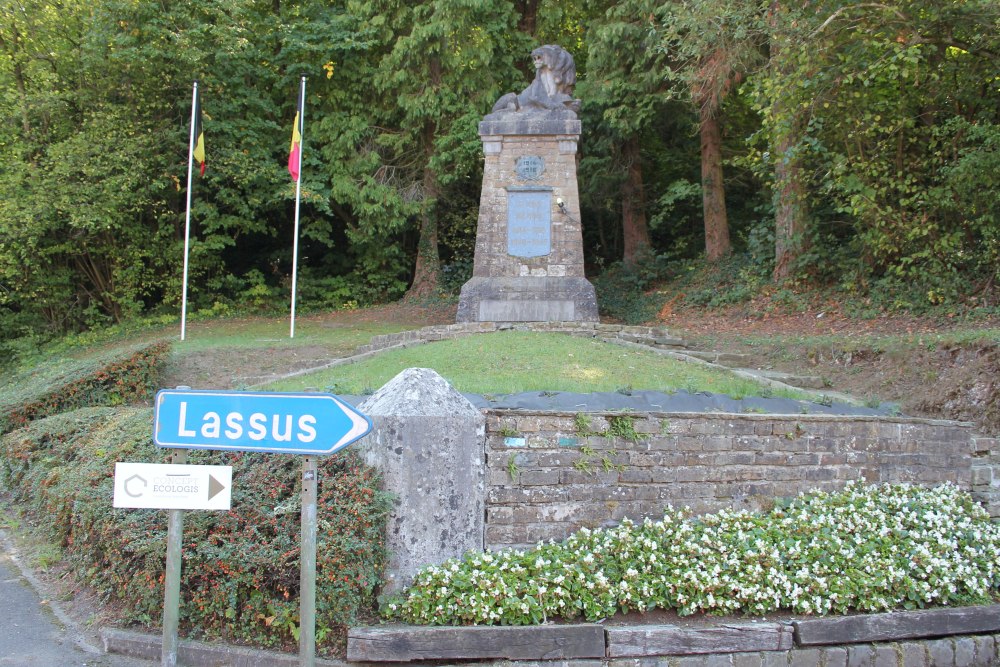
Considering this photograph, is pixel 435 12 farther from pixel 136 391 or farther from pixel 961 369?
pixel 961 369

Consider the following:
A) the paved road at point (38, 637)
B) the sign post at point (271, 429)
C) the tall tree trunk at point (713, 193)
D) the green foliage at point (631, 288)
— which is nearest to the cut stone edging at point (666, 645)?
the paved road at point (38, 637)

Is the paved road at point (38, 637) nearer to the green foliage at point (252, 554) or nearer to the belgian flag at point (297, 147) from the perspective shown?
the green foliage at point (252, 554)

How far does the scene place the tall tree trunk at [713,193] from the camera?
18.6 m

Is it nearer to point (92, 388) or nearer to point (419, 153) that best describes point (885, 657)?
point (92, 388)

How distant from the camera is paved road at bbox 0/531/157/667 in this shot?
422cm

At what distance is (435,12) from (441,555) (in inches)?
642

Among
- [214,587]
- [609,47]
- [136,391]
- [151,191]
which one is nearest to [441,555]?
[214,587]

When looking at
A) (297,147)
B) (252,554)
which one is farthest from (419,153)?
(252,554)

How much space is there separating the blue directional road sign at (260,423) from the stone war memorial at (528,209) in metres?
10.8

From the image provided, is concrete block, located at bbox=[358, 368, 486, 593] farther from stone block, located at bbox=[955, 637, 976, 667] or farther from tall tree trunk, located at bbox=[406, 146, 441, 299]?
tall tree trunk, located at bbox=[406, 146, 441, 299]

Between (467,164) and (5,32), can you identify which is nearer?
(5,32)

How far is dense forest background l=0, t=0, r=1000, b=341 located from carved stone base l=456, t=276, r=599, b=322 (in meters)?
4.33

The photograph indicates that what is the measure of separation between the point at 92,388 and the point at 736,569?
7.57 meters

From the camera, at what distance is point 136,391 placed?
376 inches
